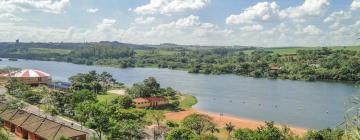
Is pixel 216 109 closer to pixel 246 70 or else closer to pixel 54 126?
pixel 54 126

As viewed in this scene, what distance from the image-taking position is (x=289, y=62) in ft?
478

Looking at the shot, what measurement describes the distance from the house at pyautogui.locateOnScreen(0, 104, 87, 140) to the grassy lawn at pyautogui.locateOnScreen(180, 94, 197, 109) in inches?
1289

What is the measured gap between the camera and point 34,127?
34406 mm

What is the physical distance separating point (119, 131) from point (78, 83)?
159 ft

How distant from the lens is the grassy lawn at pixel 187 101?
68.0 meters

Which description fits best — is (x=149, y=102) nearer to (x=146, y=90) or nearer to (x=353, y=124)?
(x=146, y=90)

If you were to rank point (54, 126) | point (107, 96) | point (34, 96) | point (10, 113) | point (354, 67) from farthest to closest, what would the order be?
point (354, 67), point (107, 96), point (34, 96), point (10, 113), point (54, 126)

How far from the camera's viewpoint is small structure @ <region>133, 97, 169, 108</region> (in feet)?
207

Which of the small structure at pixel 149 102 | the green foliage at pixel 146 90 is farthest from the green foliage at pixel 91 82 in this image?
the small structure at pixel 149 102

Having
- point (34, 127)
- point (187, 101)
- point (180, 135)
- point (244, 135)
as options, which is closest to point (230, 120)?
point (187, 101)

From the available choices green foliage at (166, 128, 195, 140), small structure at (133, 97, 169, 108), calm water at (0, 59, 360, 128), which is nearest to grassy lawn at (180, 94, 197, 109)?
calm water at (0, 59, 360, 128)

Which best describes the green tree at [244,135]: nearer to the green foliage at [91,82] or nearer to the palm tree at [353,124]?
the palm tree at [353,124]

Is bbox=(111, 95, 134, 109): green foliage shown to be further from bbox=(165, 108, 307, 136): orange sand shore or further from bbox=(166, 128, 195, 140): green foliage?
bbox=(166, 128, 195, 140): green foliage

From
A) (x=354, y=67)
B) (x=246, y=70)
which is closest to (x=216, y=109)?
(x=354, y=67)
